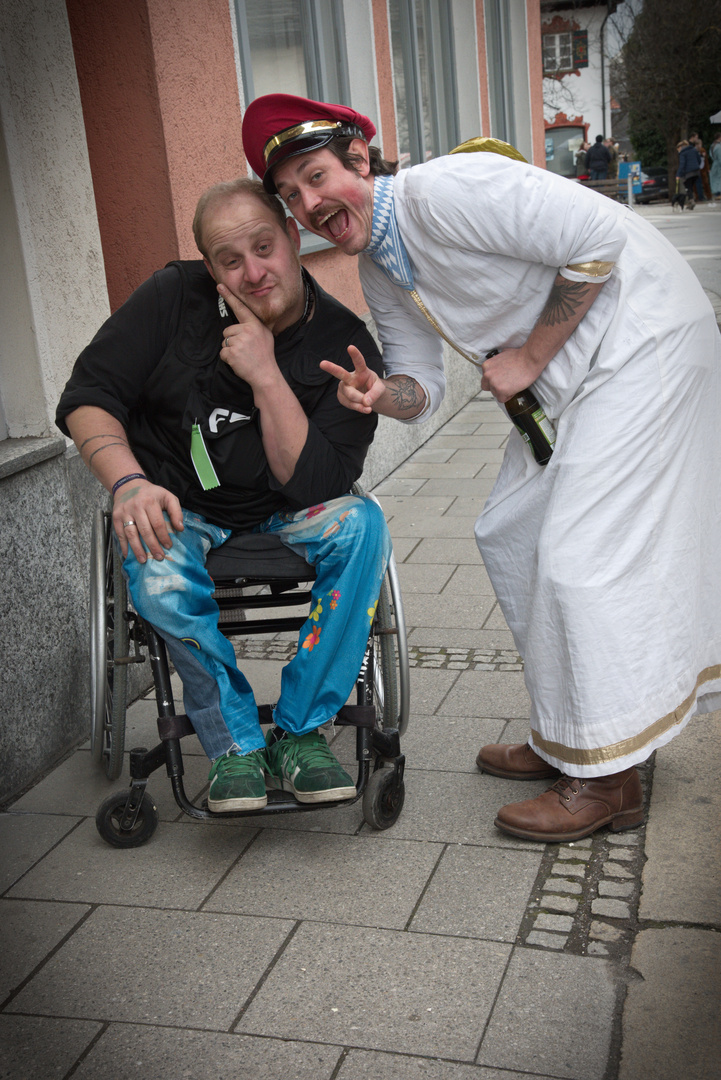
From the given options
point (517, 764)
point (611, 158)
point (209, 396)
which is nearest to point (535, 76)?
point (209, 396)

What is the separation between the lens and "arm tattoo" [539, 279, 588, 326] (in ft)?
8.36

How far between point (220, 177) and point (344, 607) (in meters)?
2.55

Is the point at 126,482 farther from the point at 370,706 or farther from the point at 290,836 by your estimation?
the point at 290,836

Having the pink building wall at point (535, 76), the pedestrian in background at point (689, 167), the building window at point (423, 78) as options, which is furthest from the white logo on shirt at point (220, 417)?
the pedestrian in background at point (689, 167)

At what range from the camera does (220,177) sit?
4.64 m

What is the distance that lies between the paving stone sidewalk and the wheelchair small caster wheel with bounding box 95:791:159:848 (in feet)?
0.11

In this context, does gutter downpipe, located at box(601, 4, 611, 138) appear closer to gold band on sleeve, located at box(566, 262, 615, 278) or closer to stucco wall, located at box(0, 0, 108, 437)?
stucco wall, located at box(0, 0, 108, 437)

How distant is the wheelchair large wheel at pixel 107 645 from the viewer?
9.04 ft

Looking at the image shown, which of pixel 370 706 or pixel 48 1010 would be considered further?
pixel 370 706

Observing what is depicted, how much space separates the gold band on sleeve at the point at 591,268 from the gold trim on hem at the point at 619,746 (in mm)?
1033

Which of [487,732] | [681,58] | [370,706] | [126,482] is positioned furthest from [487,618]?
[681,58]

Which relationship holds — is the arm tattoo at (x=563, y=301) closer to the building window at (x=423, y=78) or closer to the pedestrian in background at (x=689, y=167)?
the building window at (x=423, y=78)

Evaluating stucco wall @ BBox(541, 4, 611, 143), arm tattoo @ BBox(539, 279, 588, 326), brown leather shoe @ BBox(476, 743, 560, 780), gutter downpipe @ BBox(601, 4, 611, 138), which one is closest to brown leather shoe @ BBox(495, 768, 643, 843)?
brown leather shoe @ BBox(476, 743, 560, 780)

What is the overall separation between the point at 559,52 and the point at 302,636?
4878 cm
